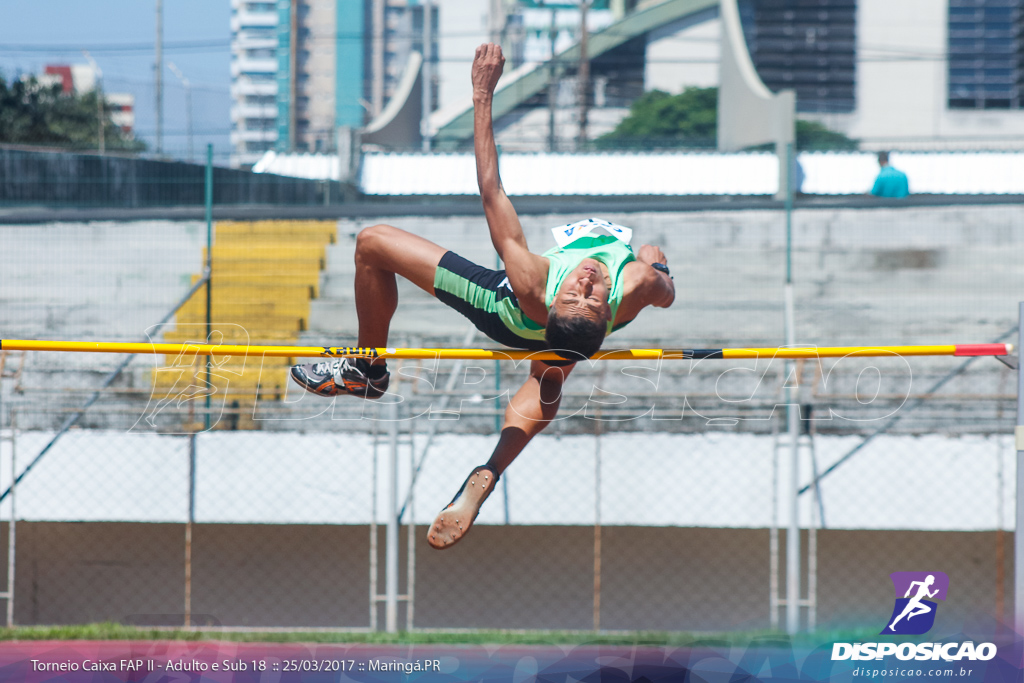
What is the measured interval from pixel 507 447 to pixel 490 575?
10.4ft

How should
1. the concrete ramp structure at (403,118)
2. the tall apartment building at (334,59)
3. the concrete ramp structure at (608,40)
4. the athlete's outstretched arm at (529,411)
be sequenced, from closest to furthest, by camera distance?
1. the athlete's outstretched arm at (529,411)
2. the concrete ramp structure at (403,118)
3. the concrete ramp structure at (608,40)
4. the tall apartment building at (334,59)

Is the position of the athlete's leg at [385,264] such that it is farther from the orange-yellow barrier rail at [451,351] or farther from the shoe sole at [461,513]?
the shoe sole at [461,513]

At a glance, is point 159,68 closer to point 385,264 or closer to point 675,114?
point 675,114

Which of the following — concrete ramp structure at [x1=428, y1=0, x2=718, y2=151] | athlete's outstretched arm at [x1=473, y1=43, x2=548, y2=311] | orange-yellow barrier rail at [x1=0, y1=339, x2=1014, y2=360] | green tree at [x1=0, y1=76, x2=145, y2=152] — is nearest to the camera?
athlete's outstretched arm at [x1=473, y1=43, x2=548, y2=311]

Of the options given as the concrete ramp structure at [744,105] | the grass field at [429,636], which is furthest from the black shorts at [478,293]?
the concrete ramp structure at [744,105]

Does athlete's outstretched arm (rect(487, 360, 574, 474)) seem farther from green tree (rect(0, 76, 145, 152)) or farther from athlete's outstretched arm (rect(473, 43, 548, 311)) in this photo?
green tree (rect(0, 76, 145, 152))

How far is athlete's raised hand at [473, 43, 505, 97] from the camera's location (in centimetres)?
343

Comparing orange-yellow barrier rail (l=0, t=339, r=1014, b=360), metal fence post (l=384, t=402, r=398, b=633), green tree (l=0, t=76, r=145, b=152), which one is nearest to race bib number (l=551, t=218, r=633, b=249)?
orange-yellow barrier rail (l=0, t=339, r=1014, b=360)

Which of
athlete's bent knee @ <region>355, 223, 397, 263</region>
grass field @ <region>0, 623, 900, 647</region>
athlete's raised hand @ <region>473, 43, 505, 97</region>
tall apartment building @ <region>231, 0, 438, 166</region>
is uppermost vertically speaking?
tall apartment building @ <region>231, 0, 438, 166</region>

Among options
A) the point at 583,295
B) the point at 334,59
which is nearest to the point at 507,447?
the point at 583,295

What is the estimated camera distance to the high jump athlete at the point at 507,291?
3.37m

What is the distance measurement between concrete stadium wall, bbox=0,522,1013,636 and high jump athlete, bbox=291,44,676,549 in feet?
9.38

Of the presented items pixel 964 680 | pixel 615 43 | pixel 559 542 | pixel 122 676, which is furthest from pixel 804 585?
pixel 615 43

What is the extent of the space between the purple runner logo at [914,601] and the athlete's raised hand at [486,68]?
2873mm
